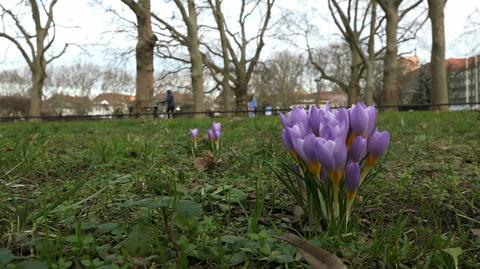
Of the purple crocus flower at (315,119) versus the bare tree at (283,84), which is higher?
the bare tree at (283,84)

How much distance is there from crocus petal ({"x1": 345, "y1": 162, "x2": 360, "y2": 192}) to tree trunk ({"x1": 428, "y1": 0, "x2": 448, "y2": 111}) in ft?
48.5

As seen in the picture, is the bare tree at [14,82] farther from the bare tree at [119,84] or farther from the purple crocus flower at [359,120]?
the purple crocus flower at [359,120]

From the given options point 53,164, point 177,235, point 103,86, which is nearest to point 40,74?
point 53,164

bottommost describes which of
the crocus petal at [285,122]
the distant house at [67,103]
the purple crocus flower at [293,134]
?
the purple crocus flower at [293,134]

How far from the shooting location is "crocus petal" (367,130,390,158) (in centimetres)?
138

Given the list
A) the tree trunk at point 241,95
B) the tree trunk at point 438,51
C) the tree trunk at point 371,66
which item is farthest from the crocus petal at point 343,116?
the tree trunk at point 241,95

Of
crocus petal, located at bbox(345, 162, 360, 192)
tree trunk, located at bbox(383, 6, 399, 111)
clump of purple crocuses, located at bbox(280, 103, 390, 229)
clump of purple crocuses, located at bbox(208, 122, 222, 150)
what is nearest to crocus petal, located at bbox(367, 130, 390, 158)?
clump of purple crocuses, located at bbox(280, 103, 390, 229)

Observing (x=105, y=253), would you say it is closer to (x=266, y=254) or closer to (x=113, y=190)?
(x=266, y=254)

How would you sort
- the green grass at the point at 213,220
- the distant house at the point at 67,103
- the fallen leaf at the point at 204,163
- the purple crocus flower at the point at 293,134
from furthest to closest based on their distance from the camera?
the distant house at the point at 67,103
the fallen leaf at the point at 204,163
the purple crocus flower at the point at 293,134
the green grass at the point at 213,220

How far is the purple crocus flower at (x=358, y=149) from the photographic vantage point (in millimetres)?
1320

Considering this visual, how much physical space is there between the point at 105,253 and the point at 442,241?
0.98 m

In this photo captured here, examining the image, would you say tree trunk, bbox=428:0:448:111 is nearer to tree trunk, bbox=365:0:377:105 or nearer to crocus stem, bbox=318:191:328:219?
tree trunk, bbox=365:0:377:105

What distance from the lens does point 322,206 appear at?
4.71 ft

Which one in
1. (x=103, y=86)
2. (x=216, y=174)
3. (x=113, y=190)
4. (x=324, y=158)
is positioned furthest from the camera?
(x=103, y=86)
